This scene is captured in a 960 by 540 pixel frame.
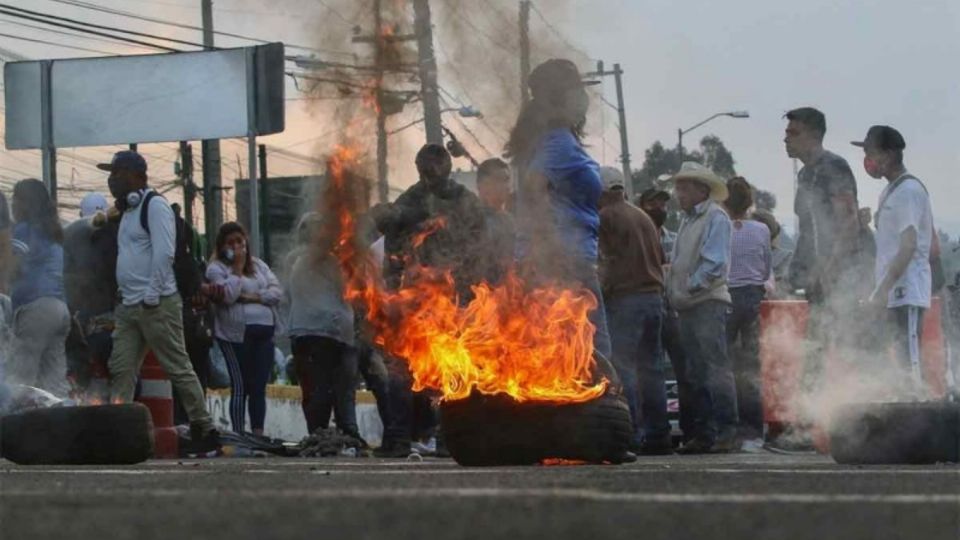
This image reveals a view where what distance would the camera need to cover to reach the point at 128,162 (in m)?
12.4

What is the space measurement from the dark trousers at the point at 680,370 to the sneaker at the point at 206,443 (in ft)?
10.1

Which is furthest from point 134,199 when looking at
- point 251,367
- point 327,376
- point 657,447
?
point 657,447

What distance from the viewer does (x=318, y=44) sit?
10633mm

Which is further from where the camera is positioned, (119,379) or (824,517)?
(119,379)

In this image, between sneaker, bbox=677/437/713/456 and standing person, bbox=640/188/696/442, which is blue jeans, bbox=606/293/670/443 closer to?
sneaker, bbox=677/437/713/456

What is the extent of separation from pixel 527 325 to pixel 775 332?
4.46m

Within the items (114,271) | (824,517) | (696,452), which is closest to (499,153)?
(696,452)

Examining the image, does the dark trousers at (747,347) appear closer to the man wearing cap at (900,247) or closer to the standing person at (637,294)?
the standing person at (637,294)

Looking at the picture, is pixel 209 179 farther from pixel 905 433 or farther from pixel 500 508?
pixel 500 508

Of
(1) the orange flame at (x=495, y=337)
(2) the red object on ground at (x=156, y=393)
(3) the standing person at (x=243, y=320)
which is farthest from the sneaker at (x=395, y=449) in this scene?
(1) the orange flame at (x=495, y=337)

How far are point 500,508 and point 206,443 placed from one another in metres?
7.60

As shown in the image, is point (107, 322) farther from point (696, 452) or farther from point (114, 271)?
point (696, 452)

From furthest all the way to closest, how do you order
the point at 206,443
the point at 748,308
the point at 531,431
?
the point at 748,308, the point at 206,443, the point at 531,431

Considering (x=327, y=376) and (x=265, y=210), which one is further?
(x=265, y=210)
